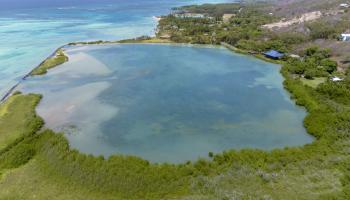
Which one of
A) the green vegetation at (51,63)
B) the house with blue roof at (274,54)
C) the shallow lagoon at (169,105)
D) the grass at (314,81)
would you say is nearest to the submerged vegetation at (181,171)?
the shallow lagoon at (169,105)

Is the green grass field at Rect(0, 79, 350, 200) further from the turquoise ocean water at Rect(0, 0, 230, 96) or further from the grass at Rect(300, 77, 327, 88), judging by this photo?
the turquoise ocean water at Rect(0, 0, 230, 96)

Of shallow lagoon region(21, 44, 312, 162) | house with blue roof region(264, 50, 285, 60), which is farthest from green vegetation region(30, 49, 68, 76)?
house with blue roof region(264, 50, 285, 60)

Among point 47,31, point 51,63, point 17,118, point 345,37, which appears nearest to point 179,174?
point 17,118

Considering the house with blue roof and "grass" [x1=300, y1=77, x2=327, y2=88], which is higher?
the house with blue roof

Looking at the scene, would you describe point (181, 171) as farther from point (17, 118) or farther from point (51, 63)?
point (51, 63)

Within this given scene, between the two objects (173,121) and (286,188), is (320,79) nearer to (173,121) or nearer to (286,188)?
(173,121)
